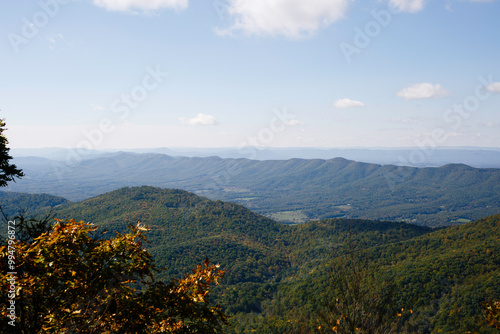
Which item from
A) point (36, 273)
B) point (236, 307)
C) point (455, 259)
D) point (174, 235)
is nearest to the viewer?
point (36, 273)

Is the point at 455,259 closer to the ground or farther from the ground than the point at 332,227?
farther from the ground

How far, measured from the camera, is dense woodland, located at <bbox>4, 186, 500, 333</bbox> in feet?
51.2

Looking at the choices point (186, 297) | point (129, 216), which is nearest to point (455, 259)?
point (186, 297)

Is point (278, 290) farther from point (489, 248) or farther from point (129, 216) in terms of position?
point (129, 216)

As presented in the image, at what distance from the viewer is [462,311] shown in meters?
38.0

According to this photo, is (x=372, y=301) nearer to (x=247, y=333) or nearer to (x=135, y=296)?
(x=135, y=296)

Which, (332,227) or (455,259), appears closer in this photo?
(455,259)

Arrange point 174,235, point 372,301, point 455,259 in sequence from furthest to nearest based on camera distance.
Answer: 1. point 174,235
2. point 455,259
3. point 372,301

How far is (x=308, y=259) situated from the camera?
94.5 m

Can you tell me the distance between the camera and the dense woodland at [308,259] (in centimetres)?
1561

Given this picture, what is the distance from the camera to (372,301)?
20.6 feet

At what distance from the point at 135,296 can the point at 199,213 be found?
124 m

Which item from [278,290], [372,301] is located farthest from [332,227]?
[372,301]

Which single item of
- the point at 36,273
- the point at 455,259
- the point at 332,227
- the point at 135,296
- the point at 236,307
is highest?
the point at 36,273
